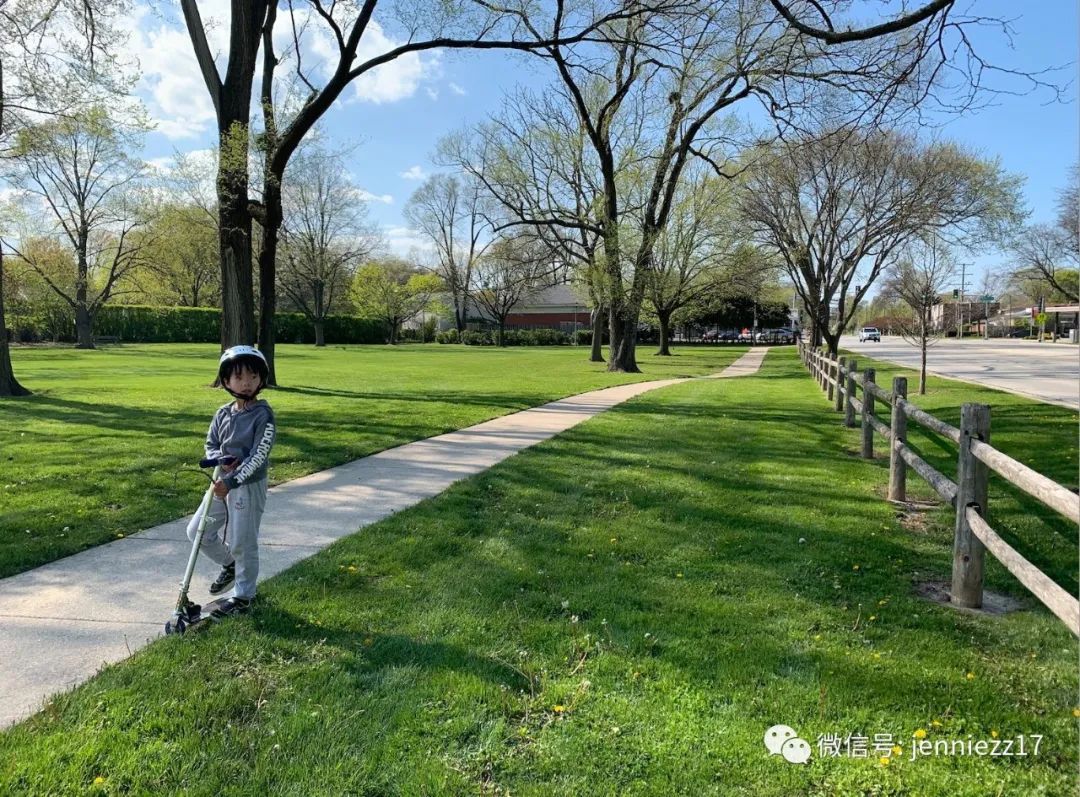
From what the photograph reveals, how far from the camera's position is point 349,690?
303 cm

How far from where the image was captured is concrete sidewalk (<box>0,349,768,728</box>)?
3266 millimetres

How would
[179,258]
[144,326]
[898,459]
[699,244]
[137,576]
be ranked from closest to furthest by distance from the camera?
[137,576] < [898,459] < [699,244] < [179,258] < [144,326]

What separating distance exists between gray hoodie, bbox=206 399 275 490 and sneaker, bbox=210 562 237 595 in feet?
2.21

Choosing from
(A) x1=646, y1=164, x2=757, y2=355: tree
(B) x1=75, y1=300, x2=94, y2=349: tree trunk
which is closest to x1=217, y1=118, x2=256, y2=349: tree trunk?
(A) x1=646, y1=164, x2=757, y2=355: tree

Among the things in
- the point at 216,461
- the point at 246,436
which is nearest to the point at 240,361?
the point at 246,436

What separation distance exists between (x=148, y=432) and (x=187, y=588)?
7497mm

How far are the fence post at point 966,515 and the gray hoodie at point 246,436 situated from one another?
4068mm

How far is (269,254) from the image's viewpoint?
16344 mm

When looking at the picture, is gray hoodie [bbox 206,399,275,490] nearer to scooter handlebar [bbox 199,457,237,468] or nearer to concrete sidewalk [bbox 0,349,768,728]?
scooter handlebar [bbox 199,457,237,468]

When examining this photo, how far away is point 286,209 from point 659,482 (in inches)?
2119

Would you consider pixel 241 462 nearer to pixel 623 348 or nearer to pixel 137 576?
pixel 137 576

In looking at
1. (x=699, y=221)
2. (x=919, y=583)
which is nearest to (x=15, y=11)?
(x=919, y=583)

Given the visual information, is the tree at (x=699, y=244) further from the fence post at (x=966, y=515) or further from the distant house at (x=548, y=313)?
the distant house at (x=548, y=313)

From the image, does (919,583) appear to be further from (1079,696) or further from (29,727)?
(29,727)
